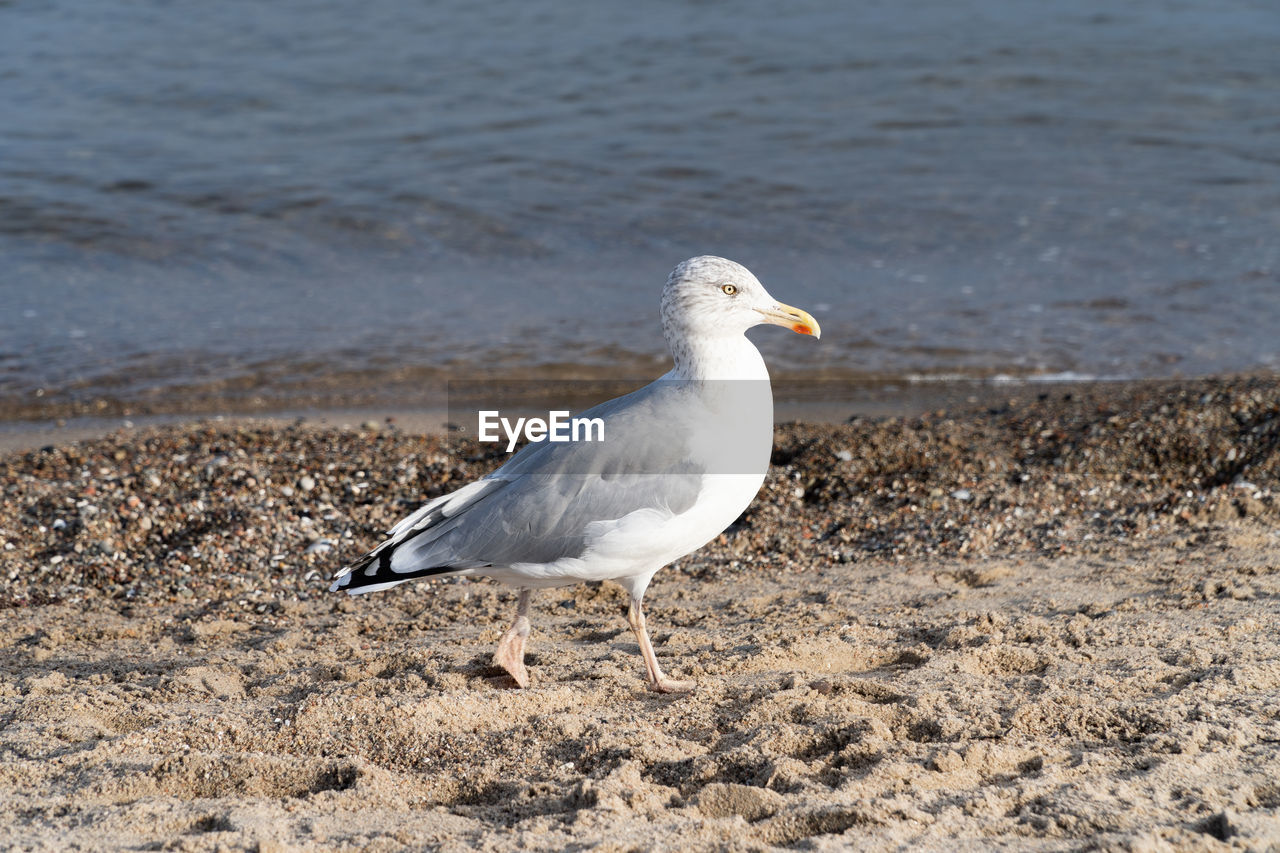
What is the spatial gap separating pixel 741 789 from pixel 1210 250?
10230 millimetres

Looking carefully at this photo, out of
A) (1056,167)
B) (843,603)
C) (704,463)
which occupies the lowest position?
(843,603)

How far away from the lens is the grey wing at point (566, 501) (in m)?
4.21

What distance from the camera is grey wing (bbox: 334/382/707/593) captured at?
4215mm

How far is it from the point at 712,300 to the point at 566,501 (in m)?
0.95

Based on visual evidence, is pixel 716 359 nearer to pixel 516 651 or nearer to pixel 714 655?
pixel 714 655

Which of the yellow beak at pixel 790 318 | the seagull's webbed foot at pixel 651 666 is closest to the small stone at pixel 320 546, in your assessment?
the seagull's webbed foot at pixel 651 666

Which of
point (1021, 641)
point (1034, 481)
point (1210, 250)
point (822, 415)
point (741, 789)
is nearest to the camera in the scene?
point (741, 789)

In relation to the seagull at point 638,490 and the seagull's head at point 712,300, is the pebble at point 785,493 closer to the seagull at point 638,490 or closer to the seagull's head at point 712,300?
the seagull at point 638,490

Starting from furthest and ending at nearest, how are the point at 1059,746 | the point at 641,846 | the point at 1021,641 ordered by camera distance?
the point at 1021,641
the point at 1059,746
the point at 641,846

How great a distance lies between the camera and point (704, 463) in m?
4.20

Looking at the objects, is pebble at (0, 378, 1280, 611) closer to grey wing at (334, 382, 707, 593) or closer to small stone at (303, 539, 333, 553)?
small stone at (303, 539, 333, 553)

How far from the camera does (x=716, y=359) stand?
4.45 m

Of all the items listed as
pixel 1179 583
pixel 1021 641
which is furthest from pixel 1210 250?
pixel 1021 641

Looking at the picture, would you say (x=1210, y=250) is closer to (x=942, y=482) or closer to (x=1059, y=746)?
(x=942, y=482)
